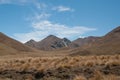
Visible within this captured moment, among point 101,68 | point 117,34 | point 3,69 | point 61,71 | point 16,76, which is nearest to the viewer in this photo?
point 101,68

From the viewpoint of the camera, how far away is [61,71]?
22688 mm

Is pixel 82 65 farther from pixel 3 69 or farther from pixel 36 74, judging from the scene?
pixel 3 69

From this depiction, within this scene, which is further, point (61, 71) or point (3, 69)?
point (3, 69)

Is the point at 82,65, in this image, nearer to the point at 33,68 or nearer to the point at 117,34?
the point at 33,68

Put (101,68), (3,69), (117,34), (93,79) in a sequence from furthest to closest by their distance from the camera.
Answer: (117,34)
(3,69)
(101,68)
(93,79)

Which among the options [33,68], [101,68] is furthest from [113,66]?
[33,68]

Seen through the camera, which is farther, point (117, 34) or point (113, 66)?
point (117, 34)

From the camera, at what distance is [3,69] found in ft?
91.4

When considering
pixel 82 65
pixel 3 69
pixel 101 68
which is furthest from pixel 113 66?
pixel 3 69

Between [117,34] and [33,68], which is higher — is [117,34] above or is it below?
above

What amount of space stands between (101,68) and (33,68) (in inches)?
250

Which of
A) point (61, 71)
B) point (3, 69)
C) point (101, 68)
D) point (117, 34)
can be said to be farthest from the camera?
point (117, 34)

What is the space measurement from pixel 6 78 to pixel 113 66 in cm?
798

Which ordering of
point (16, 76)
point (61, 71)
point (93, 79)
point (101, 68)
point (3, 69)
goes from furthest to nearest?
point (3, 69) → point (16, 76) → point (61, 71) → point (101, 68) → point (93, 79)
